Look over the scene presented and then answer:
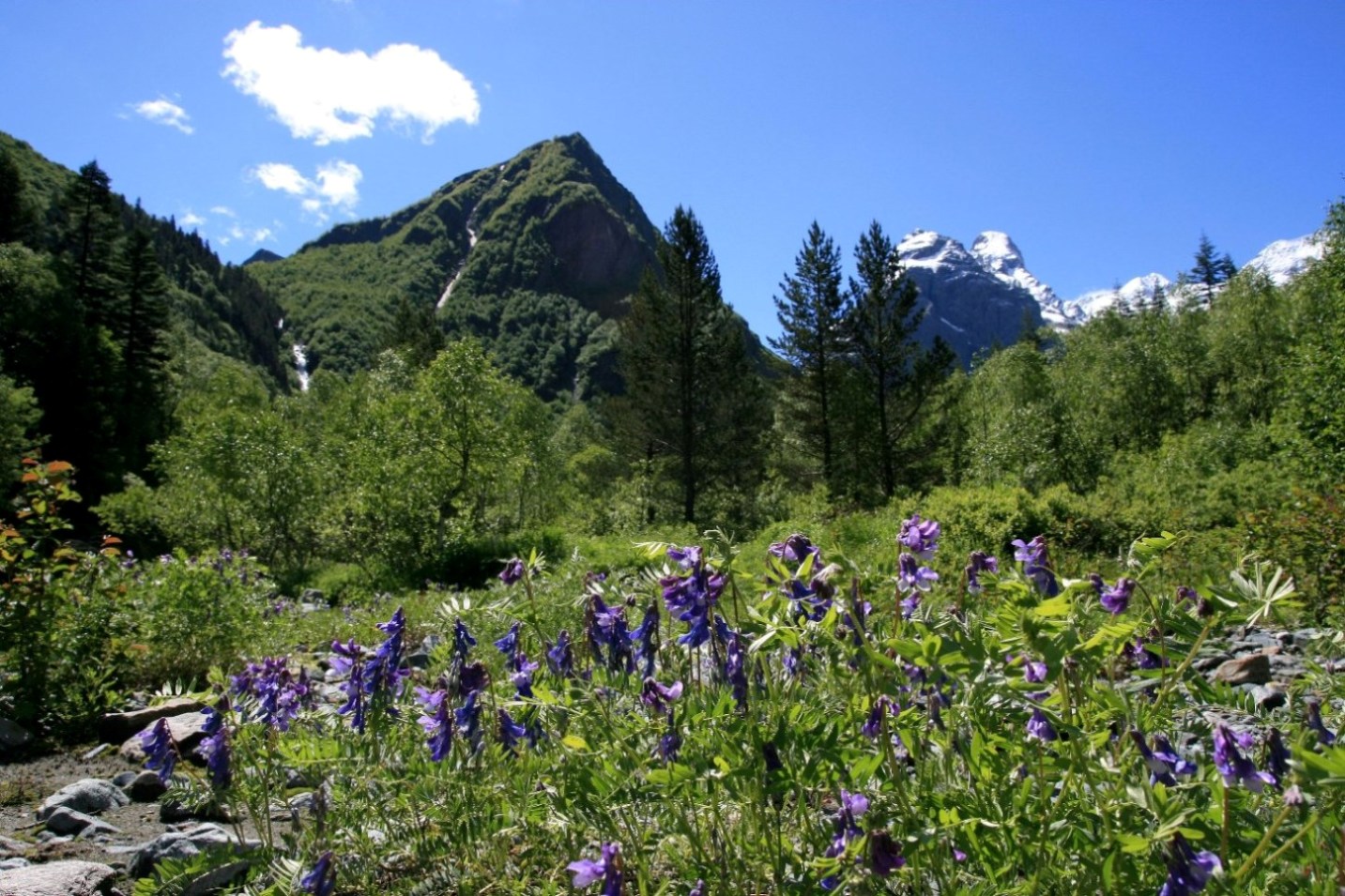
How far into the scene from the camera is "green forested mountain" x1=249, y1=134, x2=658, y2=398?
420ft

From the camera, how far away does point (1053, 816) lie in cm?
168

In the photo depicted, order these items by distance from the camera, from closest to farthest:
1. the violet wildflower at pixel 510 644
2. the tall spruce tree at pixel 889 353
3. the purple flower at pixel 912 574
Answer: the purple flower at pixel 912 574 < the violet wildflower at pixel 510 644 < the tall spruce tree at pixel 889 353

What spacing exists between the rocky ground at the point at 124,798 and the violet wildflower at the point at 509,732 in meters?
0.86

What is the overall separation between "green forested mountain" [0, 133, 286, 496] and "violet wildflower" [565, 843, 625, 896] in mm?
23938

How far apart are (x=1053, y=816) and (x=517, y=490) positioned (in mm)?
24875

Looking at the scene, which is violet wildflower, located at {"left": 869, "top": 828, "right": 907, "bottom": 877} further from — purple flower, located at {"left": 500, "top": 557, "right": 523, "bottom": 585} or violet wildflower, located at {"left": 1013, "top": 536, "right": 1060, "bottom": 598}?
purple flower, located at {"left": 500, "top": 557, "right": 523, "bottom": 585}

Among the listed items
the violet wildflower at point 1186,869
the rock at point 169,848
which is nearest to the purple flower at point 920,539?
the violet wildflower at point 1186,869

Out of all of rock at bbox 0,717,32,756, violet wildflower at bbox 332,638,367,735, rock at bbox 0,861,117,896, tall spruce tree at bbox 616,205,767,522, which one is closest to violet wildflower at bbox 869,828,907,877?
violet wildflower at bbox 332,638,367,735

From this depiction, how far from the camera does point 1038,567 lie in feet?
6.46

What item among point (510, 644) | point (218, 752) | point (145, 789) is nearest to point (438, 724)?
point (510, 644)

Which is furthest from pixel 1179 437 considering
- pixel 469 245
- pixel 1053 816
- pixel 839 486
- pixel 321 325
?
pixel 469 245

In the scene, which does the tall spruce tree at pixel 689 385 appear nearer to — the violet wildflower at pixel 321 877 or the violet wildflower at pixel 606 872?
the violet wildflower at pixel 321 877

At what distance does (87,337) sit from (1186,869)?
4188cm

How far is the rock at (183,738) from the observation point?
197 inches
